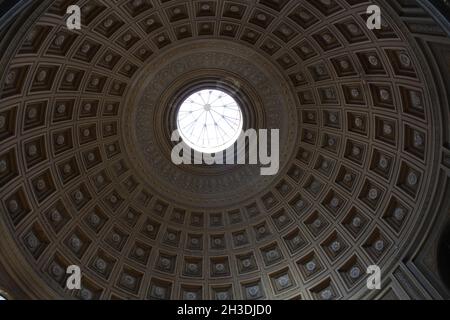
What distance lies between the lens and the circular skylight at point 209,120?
32.6m

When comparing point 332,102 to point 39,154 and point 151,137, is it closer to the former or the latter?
point 151,137

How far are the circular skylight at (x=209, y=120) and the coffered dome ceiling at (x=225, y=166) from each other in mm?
2234

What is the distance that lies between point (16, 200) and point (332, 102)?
1723cm

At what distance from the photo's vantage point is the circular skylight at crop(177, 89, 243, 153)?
1285 inches

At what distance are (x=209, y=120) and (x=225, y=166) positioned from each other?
4786mm

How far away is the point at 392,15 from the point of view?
18.9 meters

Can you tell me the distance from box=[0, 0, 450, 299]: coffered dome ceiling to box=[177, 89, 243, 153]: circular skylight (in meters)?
2.23

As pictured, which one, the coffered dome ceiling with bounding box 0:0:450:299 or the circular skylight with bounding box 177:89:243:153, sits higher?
the circular skylight with bounding box 177:89:243:153

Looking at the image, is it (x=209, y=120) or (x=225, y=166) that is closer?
(x=225, y=166)

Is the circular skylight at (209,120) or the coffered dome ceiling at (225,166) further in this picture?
the circular skylight at (209,120)

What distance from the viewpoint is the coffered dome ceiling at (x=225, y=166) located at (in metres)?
21.8

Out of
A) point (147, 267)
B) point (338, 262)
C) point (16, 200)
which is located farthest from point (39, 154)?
point (338, 262)

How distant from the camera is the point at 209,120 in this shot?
34.4 m

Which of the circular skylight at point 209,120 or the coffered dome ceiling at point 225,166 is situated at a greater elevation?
the circular skylight at point 209,120
